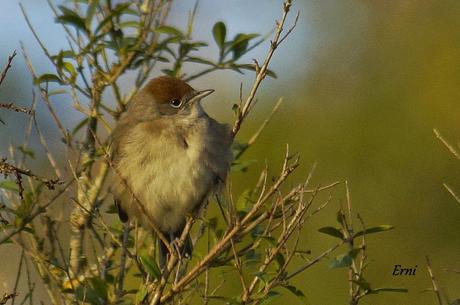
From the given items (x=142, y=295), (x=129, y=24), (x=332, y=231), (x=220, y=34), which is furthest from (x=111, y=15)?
(x=332, y=231)

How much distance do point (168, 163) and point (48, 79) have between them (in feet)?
2.72

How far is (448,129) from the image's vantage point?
938 cm

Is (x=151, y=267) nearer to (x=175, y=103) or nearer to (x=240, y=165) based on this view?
(x=240, y=165)

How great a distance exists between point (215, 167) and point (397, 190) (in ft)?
14.8

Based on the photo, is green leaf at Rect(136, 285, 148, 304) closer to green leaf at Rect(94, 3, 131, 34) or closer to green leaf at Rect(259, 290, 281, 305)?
green leaf at Rect(259, 290, 281, 305)

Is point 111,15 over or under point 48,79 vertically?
over

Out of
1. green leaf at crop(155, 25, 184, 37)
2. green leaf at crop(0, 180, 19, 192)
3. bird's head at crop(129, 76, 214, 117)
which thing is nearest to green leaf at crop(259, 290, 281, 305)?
green leaf at crop(0, 180, 19, 192)

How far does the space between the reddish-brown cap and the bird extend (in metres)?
0.08

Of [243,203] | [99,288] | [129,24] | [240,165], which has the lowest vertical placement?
[99,288]

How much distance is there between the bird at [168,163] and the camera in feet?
17.1

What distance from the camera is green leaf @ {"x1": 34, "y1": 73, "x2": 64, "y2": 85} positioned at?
15.4 ft

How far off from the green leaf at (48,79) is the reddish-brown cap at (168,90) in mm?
946

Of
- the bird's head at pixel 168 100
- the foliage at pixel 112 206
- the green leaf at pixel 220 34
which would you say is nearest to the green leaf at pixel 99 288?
the foliage at pixel 112 206

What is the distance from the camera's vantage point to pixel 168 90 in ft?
18.7
